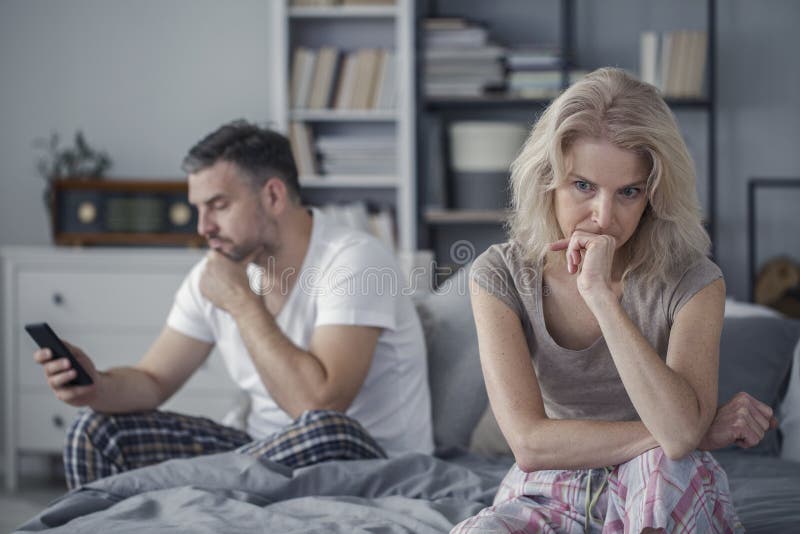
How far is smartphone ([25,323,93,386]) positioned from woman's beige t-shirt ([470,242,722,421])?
0.82m

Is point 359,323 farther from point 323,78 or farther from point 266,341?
point 323,78

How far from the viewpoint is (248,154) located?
215 centimetres

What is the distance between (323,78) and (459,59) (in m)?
0.48

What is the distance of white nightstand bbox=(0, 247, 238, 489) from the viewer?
10.8 ft

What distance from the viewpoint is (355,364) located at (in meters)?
1.92

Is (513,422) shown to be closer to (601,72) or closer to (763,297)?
(601,72)

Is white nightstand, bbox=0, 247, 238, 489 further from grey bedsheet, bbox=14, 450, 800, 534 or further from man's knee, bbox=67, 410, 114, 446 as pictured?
grey bedsheet, bbox=14, 450, 800, 534

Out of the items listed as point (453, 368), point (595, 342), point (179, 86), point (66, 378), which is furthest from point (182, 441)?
point (179, 86)

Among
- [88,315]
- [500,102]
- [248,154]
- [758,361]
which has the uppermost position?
[500,102]

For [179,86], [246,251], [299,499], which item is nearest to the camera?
[299,499]

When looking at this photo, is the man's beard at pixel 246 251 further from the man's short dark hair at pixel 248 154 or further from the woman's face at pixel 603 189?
the woman's face at pixel 603 189

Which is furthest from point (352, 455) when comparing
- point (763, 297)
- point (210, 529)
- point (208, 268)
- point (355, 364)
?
point (763, 297)

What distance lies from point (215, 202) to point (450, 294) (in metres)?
0.59

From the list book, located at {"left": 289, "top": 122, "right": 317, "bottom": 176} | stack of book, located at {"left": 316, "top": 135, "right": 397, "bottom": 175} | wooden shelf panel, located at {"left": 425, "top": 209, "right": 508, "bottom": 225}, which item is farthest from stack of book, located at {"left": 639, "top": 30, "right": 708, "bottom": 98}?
book, located at {"left": 289, "top": 122, "right": 317, "bottom": 176}
